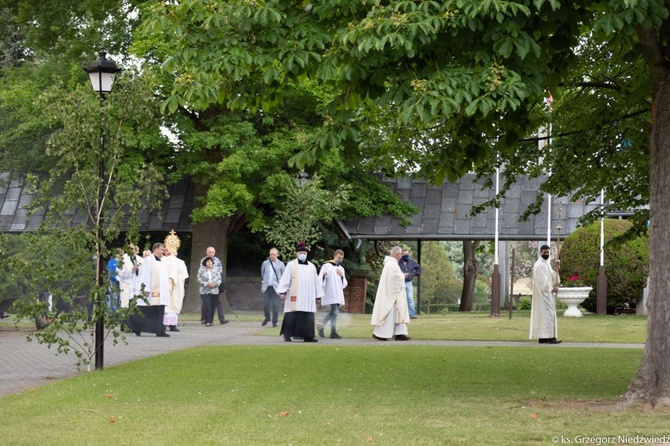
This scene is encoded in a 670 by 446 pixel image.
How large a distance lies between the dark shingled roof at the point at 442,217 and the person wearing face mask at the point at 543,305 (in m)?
16.4

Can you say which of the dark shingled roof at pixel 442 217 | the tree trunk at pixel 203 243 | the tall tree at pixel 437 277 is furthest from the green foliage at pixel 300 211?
the tall tree at pixel 437 277

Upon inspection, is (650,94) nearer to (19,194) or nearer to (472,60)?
(472,60)

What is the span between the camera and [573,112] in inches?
669

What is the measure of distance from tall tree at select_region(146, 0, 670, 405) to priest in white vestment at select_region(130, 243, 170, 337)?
40.0 ft

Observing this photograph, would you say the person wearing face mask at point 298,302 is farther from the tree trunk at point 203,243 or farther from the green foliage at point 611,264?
the tree trunk at point 203,243

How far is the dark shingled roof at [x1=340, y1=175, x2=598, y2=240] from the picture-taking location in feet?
130

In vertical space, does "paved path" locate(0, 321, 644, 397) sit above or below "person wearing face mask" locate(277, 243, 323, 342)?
below

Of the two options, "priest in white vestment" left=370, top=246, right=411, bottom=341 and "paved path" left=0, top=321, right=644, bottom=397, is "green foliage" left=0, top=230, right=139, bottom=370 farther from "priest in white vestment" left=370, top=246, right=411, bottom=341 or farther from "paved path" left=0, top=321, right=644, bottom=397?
"priest in white vestment" left=370, top=246, right=411, bottom=341

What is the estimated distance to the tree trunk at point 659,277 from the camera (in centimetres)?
1181

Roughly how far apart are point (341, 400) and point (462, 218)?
2869cm

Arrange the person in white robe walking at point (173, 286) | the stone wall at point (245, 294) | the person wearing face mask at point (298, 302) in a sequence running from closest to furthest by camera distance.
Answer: the person wearing face mask at point (298, 302) < the person in white robe walking at point (173, 286) < the stone wall at point (245, 294)

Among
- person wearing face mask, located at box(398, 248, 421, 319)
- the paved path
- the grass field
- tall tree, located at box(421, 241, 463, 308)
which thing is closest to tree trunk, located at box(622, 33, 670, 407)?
the grass field

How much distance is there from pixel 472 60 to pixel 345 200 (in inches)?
1006

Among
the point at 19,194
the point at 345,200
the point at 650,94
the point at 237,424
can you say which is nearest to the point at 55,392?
the point at 237,424
